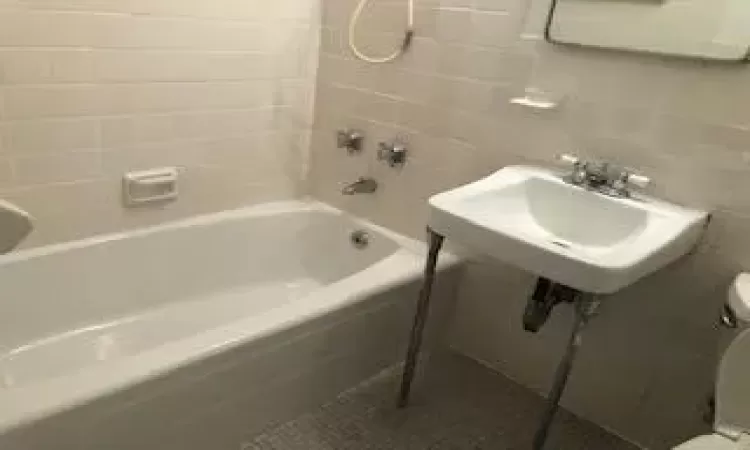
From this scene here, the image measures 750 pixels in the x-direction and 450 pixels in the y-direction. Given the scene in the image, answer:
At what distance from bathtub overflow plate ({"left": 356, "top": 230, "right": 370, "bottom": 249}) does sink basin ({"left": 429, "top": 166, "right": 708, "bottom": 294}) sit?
65cm

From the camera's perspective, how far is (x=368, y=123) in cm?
212

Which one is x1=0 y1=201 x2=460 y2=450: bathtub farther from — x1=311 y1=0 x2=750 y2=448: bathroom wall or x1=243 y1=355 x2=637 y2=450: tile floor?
x1=311 y1=0 x2=750 y2=448: bathroom wall

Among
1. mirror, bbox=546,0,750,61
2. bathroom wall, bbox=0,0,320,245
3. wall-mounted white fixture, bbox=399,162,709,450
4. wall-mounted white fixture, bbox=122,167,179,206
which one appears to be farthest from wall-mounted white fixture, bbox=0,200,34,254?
mirror, bbox=546,0,750,61

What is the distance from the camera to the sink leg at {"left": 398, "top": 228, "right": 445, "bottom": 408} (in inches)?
62.0

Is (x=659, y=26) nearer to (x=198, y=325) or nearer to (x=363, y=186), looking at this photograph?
(x=363, y=186)

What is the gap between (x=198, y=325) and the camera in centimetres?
200

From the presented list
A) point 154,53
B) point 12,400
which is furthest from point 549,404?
point 154,53

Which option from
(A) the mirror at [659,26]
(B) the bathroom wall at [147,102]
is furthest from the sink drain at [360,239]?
(A) the mirror at [659,26]

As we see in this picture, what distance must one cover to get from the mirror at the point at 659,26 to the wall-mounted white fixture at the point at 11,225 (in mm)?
1432

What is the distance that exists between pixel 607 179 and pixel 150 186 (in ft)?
4.60

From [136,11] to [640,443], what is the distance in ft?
6.38

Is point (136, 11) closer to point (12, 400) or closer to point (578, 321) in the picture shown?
point (12, 400)

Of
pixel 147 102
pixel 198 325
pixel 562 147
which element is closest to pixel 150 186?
pixel 147 102

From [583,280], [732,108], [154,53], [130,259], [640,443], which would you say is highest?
[732,108]
